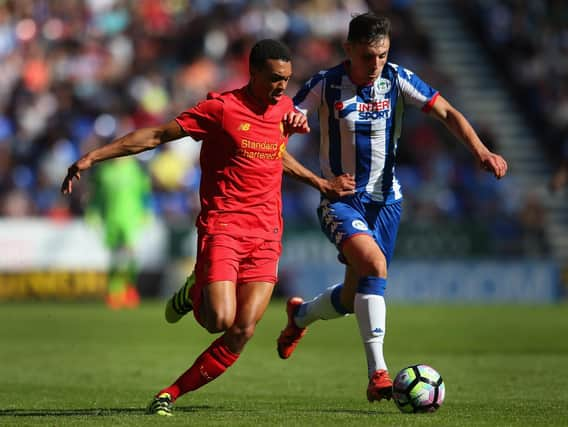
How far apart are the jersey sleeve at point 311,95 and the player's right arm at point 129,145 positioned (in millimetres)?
1203

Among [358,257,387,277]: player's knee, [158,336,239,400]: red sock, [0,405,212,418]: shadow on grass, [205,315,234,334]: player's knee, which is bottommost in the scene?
[0,405,212,418]: shadow on grass

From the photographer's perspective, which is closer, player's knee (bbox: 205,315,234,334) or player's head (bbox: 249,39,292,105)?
player's knee (bbox: 205,315,234,334)

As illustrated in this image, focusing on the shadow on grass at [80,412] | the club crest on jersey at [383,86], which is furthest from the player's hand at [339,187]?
the shadow on grass at [80,412]

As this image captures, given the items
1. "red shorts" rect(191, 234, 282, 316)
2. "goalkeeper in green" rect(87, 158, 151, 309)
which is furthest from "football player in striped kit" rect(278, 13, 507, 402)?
"goalkeeper in green" rect(87, 158, 151, 309)

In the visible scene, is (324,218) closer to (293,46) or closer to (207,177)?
(207,177)

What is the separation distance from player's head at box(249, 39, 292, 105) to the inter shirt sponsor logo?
0.91 metres

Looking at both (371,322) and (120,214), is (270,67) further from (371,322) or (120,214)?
(120,214)

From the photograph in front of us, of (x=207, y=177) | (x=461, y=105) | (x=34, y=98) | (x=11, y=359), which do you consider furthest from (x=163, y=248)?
(x=207, y=177)

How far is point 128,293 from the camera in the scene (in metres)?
21.1

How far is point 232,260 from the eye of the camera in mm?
8203

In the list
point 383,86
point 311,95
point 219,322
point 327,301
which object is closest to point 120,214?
point 327,301

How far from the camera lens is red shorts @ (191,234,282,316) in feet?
26.7

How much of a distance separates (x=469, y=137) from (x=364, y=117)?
792mm

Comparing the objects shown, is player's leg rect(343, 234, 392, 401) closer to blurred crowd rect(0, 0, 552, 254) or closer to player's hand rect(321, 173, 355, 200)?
player's hand rect(321, 173, 355, 200)
